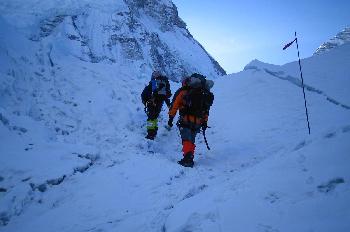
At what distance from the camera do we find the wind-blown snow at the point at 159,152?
397cm

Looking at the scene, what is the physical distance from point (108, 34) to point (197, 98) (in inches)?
424

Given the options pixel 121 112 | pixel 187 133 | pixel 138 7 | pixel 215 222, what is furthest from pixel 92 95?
pixel 138 7

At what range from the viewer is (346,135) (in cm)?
461

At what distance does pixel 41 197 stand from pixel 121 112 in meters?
5.20

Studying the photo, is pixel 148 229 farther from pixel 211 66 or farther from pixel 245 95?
pixel 211 66

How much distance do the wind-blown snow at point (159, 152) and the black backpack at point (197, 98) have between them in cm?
134

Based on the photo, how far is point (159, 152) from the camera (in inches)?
364

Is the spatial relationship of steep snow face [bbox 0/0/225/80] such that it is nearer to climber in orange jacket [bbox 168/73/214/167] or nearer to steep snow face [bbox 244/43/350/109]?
steep snow face [bbox 244/43/350/109]

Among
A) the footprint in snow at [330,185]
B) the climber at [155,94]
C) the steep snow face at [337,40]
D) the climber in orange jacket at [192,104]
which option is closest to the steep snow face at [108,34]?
the climber at [155,94]

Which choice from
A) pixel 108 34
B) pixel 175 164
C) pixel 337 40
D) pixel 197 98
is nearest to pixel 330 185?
pixel 175 164

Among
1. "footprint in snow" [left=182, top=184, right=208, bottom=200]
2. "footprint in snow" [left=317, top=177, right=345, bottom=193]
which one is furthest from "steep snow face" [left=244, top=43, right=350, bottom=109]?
"footprint in snow" [left=317, top=177, right=345, bottom=193]

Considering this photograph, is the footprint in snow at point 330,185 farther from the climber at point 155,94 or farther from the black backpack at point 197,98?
the climber at point 155,94

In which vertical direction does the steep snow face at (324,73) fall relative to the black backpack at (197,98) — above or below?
above

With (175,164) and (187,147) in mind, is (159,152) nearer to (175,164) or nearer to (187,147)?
(187,147)
